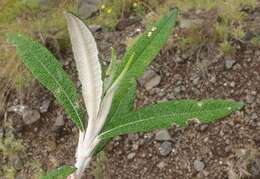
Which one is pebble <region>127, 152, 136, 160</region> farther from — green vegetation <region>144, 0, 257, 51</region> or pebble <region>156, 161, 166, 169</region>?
green vegetation <region>144, 0, 257, 51</region>

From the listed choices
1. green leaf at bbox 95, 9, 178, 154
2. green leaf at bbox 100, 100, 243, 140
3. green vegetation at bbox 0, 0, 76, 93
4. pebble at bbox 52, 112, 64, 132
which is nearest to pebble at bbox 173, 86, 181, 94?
pebble at bbox 52, 112, 64, 132

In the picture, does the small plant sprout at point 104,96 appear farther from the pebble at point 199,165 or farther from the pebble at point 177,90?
the pebble at point 177,90

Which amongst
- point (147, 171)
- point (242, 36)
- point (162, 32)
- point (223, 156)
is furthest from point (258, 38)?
point (162, 32)

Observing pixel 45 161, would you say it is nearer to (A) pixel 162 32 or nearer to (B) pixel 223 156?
(B) pixel 223 156

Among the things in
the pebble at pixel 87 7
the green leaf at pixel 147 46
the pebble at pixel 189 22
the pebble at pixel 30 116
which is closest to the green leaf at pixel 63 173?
the green leaf at pixel 147 46

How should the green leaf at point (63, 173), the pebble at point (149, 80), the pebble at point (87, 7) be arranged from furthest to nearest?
the pebble at point (87, 7) → the pebble at point (149, 80) → the green leaf at point (63, 173)

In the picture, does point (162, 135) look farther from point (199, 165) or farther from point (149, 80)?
point (149, 80)
